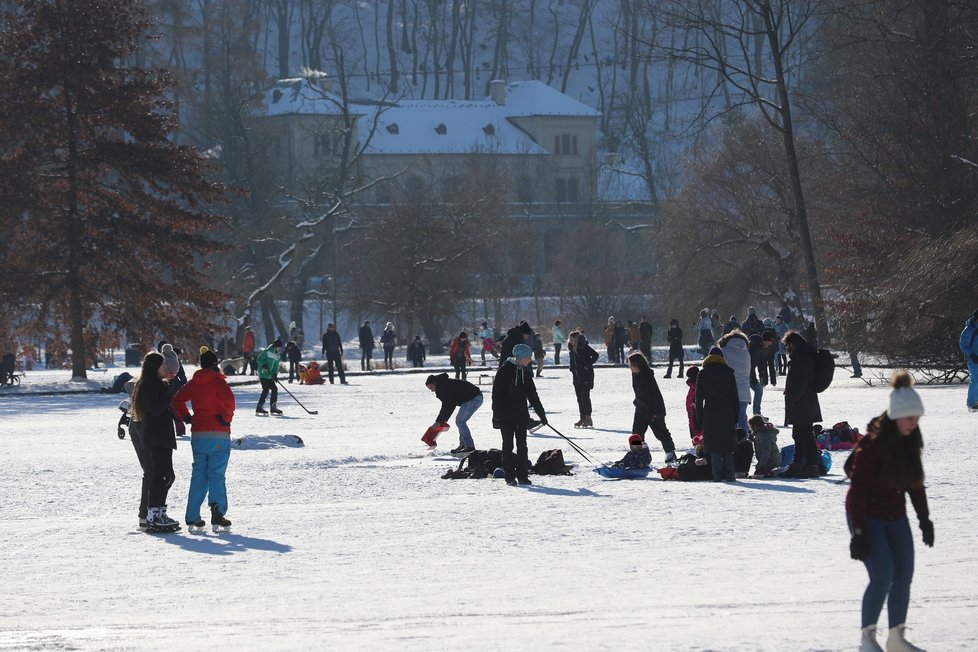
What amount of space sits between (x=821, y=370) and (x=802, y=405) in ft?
1.40

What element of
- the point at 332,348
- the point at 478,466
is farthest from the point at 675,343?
the point at 478,466

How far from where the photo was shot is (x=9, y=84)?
40.5 meters

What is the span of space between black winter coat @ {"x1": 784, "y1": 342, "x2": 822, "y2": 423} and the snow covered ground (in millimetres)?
687

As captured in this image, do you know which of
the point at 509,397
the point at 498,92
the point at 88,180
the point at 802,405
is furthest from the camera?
the point at 498,92

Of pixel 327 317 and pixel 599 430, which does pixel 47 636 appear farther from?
pixel 327 317

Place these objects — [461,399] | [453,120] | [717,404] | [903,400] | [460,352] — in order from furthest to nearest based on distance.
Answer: [453,120] → [460,352] → [461,399] → [717,404] → [903,400]

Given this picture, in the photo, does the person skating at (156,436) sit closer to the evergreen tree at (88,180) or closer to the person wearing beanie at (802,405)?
the person wearing beanie at (802,405)

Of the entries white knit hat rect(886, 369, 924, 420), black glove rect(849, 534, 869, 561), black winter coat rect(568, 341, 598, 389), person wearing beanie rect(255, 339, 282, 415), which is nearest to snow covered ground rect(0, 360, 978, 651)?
black glove rect(849, 534, 869, 561)

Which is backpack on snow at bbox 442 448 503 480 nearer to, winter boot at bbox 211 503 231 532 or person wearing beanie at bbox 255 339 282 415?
winter boot at bbox 211 503 231 532

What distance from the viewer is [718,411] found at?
14.7 metres

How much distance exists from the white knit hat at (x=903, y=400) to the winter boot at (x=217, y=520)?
22.1 ft

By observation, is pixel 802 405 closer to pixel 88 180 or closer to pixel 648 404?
pixel 648 404

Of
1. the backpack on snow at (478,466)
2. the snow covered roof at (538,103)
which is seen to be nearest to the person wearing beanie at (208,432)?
the backpack on snow at (478,466)

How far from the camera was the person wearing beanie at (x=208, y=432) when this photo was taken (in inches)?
484
